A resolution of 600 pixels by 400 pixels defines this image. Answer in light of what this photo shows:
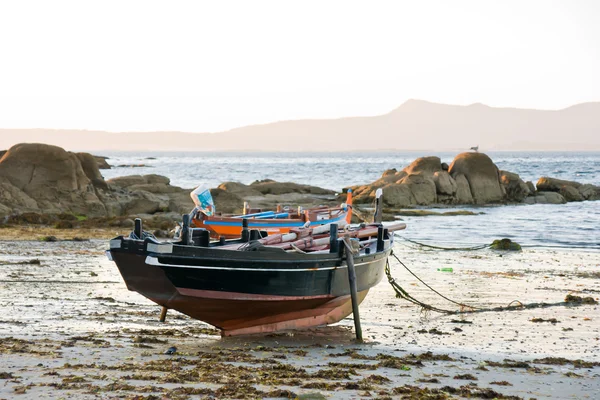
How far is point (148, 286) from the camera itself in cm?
1090

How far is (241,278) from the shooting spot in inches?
433

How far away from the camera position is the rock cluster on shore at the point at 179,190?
30734 mm

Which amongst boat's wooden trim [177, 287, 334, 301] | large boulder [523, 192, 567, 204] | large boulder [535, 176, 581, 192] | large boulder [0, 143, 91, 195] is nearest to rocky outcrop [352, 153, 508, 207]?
large boulder [523, 192, 567, 204]

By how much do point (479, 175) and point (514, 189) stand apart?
8.90 ft

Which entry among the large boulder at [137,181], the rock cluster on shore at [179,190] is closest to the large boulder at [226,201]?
the rock cluster on shore at [179,190]

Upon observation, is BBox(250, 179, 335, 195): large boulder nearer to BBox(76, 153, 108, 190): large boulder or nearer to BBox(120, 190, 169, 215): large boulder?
BBox(120, 190, 169, 215): large boulder

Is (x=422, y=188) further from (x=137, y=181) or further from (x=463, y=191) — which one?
(x=137, y=181)

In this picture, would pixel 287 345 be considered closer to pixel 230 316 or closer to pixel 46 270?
pixel 230 316

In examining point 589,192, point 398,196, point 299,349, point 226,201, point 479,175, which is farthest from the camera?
point 589,192

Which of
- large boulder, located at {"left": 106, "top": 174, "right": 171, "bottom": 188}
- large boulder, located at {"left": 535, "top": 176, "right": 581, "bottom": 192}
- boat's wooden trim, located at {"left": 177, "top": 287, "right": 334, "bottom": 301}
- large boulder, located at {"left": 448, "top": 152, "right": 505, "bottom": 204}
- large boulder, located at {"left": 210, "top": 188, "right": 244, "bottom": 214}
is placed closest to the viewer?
boat's wooden trim, located at {"left": 177, "top": 287, "right": 334, "bottom": 301}

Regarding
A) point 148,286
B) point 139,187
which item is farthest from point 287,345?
point 139,187

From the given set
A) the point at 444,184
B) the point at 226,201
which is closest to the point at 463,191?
the point at 444,184

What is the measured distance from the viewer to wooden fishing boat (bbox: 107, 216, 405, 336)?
10.6 m

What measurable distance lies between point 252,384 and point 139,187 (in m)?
34.4
